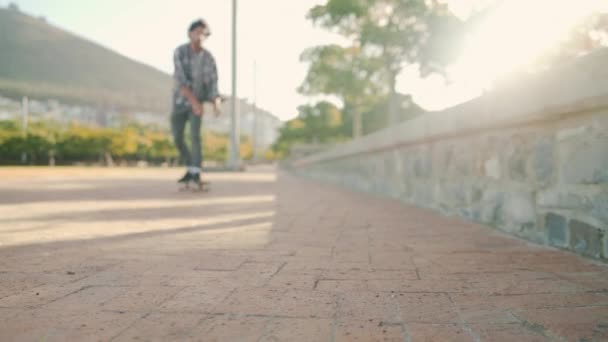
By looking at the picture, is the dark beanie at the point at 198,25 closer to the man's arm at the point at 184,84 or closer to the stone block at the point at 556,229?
the man's arm at the point at 184,84

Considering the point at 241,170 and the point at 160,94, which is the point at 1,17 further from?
the point at 241,170

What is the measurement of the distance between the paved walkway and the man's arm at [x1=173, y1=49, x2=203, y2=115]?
246 cm

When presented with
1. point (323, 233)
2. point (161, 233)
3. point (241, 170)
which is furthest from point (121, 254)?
point (241, 170)

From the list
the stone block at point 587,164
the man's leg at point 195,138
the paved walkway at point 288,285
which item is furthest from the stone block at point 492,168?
the man's leg at point 195,138

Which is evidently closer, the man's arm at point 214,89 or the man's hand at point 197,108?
the man's hand at point 197,108

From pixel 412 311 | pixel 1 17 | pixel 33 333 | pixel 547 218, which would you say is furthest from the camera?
pixel 1 17

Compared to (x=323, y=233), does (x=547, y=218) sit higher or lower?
higher

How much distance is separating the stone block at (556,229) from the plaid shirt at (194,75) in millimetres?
Answer: 4079

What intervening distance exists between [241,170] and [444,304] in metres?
15.1

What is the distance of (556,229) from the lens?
6.92 ft

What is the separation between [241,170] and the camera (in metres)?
16.1

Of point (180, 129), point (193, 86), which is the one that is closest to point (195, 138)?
point (180, 129)

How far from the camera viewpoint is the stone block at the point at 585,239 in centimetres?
180

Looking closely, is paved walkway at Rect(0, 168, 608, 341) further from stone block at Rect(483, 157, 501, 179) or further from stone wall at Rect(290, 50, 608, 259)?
stone block at Rect(483, 157, 501, 179)
